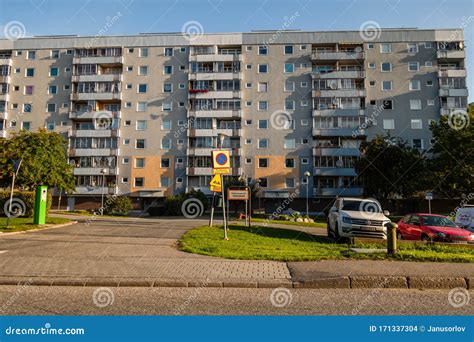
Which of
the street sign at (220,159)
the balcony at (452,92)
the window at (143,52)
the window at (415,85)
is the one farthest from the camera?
the window at (143,52)

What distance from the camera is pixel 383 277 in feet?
24.0

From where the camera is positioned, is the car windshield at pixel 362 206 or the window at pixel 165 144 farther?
the window at pixel 165 144

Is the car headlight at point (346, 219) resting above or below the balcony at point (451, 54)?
below

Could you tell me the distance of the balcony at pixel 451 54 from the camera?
54.2 m

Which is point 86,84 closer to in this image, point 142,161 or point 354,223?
point 142,161

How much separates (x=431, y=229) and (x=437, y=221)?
1.01m

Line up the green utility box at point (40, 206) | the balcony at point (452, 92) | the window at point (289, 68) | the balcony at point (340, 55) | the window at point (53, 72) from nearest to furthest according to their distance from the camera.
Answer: the green utility box at point (40, 206)
the balcony at point (452, 92)
the balcony at point (340, 55)
the window at point (289, 68)
the window at point (53, 72)

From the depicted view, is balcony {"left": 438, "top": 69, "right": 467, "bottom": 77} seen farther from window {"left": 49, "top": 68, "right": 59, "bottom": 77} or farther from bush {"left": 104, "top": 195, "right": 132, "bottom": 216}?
window {"left": 49, "top": 68, "right": 59, "bottom": 77}

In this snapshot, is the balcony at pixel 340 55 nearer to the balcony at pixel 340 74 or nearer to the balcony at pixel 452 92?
the balcony at pixel 340 74

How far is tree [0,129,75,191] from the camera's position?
30734 millimetres

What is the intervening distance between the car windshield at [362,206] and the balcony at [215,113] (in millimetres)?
41271

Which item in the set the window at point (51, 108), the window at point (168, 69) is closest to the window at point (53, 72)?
the window at point (51, 108)

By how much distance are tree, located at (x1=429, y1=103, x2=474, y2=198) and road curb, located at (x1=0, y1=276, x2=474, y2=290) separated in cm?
3639

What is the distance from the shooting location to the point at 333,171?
173 ft
